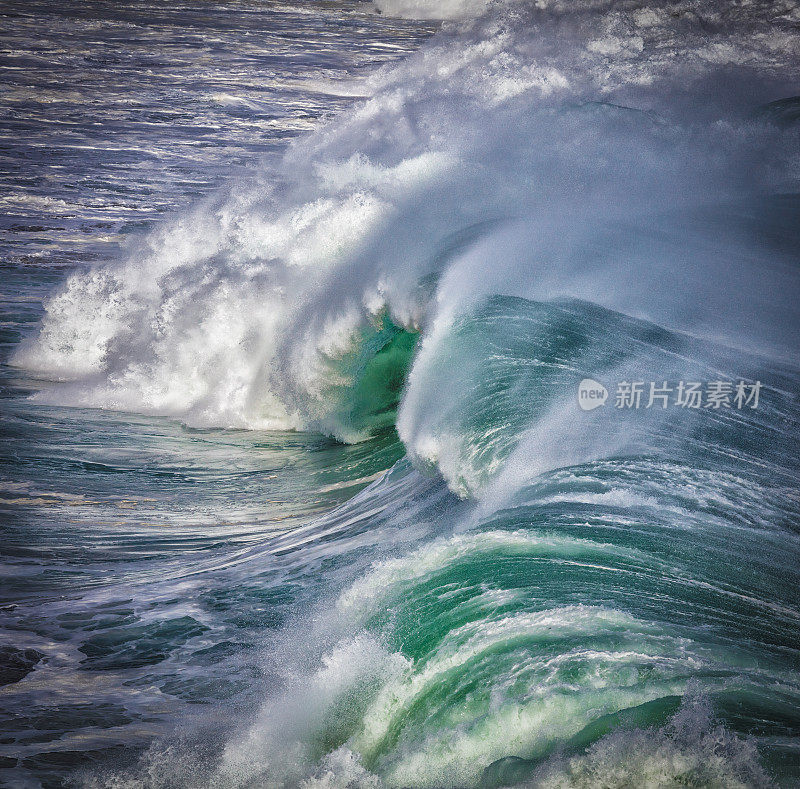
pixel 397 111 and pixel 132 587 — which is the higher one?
pixel 397 111

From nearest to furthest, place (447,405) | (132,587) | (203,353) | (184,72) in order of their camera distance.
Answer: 1. (132,587)
2. (447,405)
3. (203,353)
4. (184,72)

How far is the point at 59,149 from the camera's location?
15039mm

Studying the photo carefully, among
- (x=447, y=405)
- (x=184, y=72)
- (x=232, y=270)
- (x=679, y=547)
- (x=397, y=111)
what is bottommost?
(x=679, y=547)

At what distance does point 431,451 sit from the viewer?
5.34 meters

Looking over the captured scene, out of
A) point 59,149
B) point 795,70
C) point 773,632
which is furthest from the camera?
point 59,149

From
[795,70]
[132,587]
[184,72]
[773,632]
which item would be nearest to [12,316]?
[132,587]

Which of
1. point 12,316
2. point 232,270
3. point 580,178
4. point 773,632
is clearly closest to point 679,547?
point 773,632

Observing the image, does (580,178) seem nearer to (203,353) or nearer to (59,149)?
(203,353)

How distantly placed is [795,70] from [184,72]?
1378 centimetres

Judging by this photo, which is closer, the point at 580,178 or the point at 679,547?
the point at 679,547

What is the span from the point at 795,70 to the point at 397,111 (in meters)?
5.44

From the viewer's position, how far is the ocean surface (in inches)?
123

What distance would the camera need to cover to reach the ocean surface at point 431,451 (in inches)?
123

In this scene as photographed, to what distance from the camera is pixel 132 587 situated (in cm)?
464
